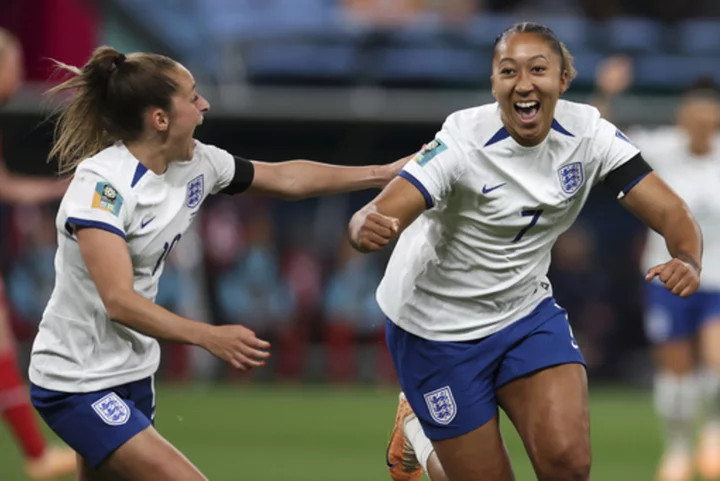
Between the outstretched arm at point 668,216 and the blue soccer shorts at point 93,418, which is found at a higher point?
the outstretched arm at point 668,216

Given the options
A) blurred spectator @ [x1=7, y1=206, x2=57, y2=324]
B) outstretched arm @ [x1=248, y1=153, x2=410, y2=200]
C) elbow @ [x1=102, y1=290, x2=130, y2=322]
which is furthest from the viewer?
blurred spectator @ [x1=7, y1=206, x2=57, y2=324]

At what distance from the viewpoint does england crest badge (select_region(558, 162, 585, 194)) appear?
4.90 meters

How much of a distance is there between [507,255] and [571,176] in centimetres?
38

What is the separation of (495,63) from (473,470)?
153 centimetres

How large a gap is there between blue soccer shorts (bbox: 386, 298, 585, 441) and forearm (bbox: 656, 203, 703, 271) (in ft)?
1.89

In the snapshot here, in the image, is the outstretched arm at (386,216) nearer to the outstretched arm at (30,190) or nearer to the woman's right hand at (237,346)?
the woman's right hand at (237,346)

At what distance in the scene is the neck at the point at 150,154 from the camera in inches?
187

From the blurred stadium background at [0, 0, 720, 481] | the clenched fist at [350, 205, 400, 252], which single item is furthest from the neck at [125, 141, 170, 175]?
the blurred stadium background at [0, 0, 720, 481]

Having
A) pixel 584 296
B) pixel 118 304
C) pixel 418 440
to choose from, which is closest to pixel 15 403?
pixel 418 440

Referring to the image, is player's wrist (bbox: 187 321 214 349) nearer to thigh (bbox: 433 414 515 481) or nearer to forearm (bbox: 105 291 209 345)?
forearm (bbox: 105 291 209 345)

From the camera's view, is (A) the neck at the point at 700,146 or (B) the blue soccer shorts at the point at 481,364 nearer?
(B) the blue soccer shorts at the point at 481,364

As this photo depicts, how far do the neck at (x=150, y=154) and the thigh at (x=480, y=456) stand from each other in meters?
1.54

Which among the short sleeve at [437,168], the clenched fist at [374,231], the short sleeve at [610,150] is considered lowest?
the clenched fist at [374,231]

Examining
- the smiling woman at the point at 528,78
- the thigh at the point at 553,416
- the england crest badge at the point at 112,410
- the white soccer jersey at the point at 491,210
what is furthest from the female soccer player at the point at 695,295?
the england crest badge at the point at 112,410
